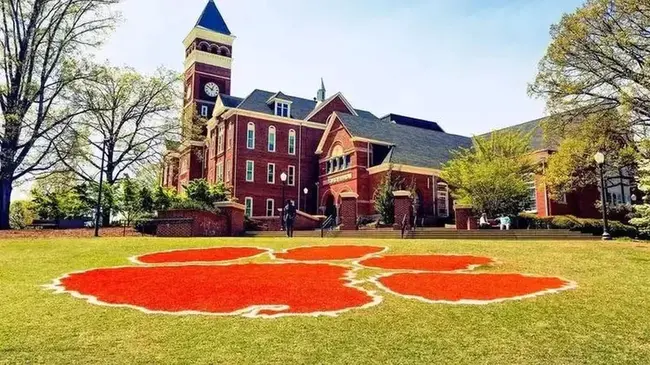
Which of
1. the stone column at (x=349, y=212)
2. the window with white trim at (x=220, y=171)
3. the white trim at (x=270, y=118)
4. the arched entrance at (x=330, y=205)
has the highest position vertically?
the white trim at (x=270, y=118)

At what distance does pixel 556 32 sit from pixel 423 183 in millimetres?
17830

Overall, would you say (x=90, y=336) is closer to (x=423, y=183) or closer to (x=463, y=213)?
(x=463, y=213)

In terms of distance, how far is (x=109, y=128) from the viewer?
38656mm

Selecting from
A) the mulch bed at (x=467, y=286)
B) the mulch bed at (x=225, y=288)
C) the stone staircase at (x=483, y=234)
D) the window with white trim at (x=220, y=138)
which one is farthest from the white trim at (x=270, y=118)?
the mulch bed at (x=467, y=286)

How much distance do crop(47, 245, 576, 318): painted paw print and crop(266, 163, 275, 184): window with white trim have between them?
31573 millimetres

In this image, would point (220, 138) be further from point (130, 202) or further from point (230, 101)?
point (130, 202)

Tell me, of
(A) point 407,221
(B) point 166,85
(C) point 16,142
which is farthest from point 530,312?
(B) point 166,85

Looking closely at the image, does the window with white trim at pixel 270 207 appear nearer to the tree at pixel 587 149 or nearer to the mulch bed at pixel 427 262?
the tree at pixel 587 149

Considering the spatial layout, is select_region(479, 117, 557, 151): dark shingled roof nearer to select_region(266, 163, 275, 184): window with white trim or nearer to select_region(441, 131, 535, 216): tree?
select_region(441, 131, 535, 216): tree

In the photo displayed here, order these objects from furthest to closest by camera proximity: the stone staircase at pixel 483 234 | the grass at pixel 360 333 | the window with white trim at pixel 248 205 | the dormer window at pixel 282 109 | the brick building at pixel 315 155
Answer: the dormer window at pixel 282 109, the window with white trim at pixel 248 205, the brick building at pixel 315 155, the stone staircase at pixel 483 234, the grass at pixel 360 333

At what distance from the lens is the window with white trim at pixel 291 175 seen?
155ft

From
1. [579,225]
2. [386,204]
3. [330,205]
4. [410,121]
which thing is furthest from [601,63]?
[410,121]

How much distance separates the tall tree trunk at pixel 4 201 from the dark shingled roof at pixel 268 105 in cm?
2137

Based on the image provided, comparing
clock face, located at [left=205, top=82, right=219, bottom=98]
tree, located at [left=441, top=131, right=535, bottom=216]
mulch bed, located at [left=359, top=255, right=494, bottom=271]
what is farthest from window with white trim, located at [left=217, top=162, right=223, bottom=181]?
mulch bed, located at [left=359, top=255, right=494, bottom=271]
